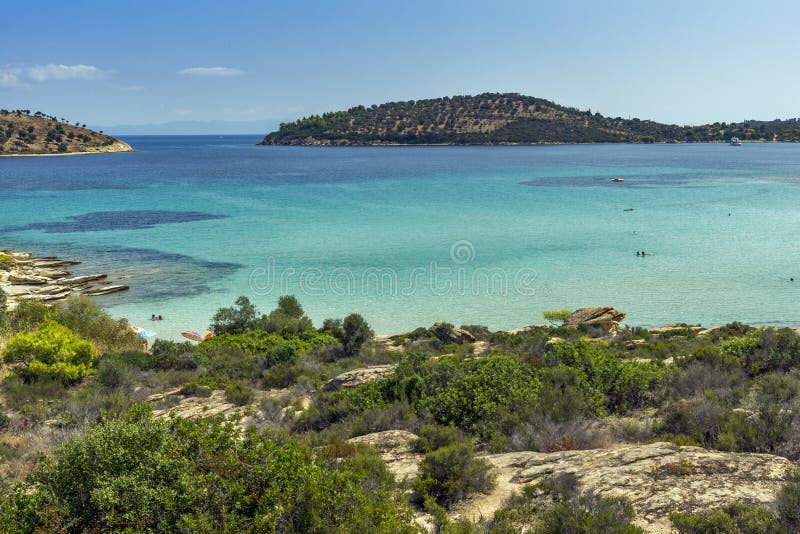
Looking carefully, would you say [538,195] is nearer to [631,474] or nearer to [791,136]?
[631,474]

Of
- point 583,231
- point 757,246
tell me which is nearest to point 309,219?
point 583,231

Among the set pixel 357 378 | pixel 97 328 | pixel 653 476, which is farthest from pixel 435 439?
pixel 97 328

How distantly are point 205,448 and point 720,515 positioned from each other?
510 cm

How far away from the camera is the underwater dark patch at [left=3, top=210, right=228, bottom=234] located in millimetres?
41188

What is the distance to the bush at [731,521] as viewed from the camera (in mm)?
4500

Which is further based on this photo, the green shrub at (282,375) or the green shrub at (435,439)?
the green shrub at (282,375)

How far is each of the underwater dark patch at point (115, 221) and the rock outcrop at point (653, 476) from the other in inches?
1635

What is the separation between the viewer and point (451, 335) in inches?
647

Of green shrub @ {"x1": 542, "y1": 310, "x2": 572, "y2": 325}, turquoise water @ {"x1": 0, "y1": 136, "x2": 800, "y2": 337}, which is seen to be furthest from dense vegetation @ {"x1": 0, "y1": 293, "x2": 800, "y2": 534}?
turquoise water @ {"x1": 0, "y1": 136, "x2": 800, "y2": 337}

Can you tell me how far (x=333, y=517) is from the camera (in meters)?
4.91

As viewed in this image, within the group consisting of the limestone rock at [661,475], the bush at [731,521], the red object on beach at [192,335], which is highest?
the bush at [731,521]

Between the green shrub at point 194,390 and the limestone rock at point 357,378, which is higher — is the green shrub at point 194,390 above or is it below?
below

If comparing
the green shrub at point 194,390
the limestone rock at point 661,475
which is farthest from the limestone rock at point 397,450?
the green shrub at point 194,390

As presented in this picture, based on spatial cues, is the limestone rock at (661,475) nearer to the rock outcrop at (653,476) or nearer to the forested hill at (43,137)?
the rock outcrop at (653,476)
